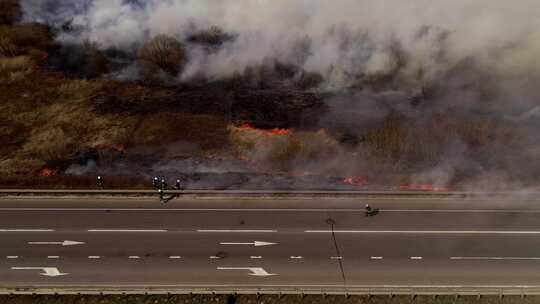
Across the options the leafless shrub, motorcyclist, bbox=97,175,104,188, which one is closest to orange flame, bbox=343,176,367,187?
motorcyclist, bbox=97,175,104,188

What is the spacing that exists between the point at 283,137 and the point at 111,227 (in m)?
12.9

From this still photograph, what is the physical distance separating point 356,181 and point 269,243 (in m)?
7.86

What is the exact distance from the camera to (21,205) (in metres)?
24.0

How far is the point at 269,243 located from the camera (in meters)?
21.2

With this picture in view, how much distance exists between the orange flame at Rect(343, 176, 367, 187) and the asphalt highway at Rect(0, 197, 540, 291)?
1456 millimetres

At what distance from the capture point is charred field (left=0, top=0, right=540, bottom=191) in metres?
26.9

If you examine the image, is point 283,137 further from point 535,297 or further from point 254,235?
point 535,297

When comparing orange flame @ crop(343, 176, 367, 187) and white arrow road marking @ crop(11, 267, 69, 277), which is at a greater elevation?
orange flame @ crop(343, 176, 367, 187)

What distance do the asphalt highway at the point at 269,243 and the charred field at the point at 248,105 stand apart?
205 centimetres

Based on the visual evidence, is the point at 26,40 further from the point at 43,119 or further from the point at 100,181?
the point at 100,181

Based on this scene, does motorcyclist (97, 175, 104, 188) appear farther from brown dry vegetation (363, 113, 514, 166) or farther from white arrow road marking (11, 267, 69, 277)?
brown dry vegetation (363, 113, 514, 166)

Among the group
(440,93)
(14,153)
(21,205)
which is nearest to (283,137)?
(440,93)

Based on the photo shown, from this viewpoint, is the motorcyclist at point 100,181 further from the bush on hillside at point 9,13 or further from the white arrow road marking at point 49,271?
the bush on hillside at point 9,13

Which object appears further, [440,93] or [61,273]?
[440,93]
